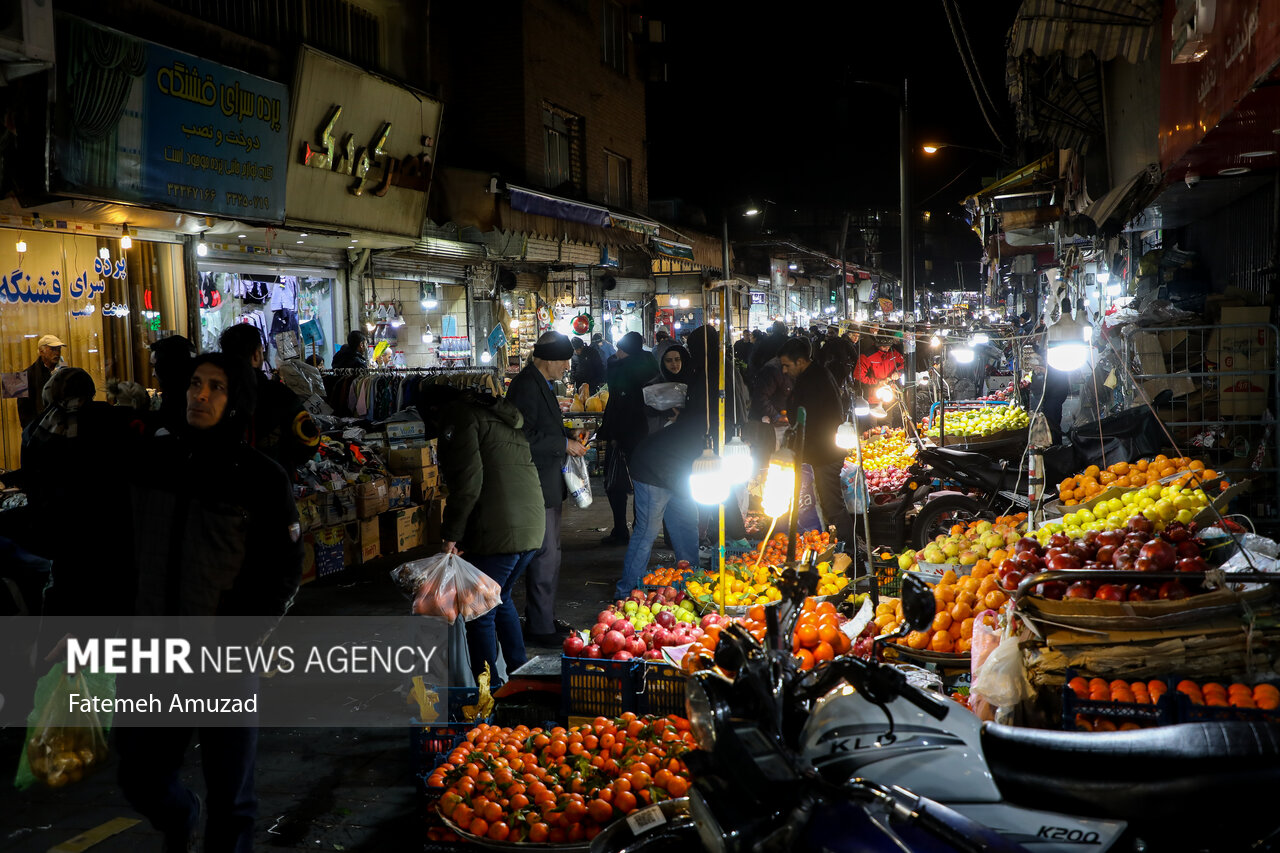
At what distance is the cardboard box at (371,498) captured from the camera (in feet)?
32.2

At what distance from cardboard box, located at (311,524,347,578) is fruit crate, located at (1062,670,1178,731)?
24.4 feet

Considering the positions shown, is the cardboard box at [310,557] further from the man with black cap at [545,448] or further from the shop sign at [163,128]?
the shop sign at [163,128]

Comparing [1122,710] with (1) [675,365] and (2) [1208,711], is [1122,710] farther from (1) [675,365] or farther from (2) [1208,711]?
(1) [675,365]

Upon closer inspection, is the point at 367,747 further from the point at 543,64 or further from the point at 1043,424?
the point at 543,64

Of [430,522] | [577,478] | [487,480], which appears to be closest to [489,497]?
[487,480]

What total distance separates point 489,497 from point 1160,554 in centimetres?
389

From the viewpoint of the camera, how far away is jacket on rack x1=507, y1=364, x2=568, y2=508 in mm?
6988

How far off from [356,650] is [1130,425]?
274 inches

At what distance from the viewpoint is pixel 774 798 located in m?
2.22

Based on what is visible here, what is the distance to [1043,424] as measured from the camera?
6.36 m

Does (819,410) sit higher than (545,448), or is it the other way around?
(819,410)

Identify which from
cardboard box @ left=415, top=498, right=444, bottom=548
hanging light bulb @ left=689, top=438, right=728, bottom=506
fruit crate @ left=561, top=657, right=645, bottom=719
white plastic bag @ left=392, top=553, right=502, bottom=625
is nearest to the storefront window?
cardboard box @ left=415, top=498, right=444, bottom=548

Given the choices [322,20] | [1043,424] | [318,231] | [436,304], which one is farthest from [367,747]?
[436,304]

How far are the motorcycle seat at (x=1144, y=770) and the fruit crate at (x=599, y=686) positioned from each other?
252 cm
